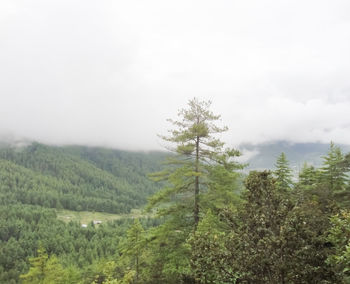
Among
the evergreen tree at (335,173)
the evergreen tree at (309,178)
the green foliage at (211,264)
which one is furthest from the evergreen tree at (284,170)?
the green foliage at (211,264)

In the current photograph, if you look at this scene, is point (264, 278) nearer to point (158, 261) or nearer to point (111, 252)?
point (158, 261)

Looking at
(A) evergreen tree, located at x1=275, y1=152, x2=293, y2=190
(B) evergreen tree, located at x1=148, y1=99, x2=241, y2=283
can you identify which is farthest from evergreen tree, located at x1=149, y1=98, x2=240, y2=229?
(A) evergreen tree, located at x1=275, y1=152, x2=293, y2=190

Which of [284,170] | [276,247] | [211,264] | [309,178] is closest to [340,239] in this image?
[276,247]

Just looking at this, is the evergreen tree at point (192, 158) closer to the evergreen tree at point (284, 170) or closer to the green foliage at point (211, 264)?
the green foliage at point (211, 264)

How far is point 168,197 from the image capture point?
1908 centimetres

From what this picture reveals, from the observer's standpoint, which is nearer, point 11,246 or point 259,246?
point 259,246

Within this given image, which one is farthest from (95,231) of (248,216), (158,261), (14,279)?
(248,216)

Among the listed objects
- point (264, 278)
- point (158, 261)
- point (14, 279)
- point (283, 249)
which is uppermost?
point (283, 249)

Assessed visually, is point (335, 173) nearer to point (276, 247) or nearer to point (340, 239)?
point (340, 239)

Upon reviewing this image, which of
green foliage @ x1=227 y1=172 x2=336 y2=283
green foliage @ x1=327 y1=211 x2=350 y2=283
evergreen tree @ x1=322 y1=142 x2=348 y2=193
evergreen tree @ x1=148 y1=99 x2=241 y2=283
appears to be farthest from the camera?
evergreen tree @ x1=322 y1=142 x2=348 y2=193

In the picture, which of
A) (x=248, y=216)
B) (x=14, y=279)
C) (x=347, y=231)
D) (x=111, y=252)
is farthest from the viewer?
(x=111, y=252)

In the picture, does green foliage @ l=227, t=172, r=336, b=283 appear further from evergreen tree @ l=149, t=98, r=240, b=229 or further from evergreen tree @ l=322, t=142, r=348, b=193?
evergreen tree @ l=322, t=142, r=348, b=193

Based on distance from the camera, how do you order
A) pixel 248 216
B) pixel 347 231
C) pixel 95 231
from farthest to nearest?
pixel 95 231, pixel 347 231, pixel 248 216

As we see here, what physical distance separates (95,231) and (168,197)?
160 m
